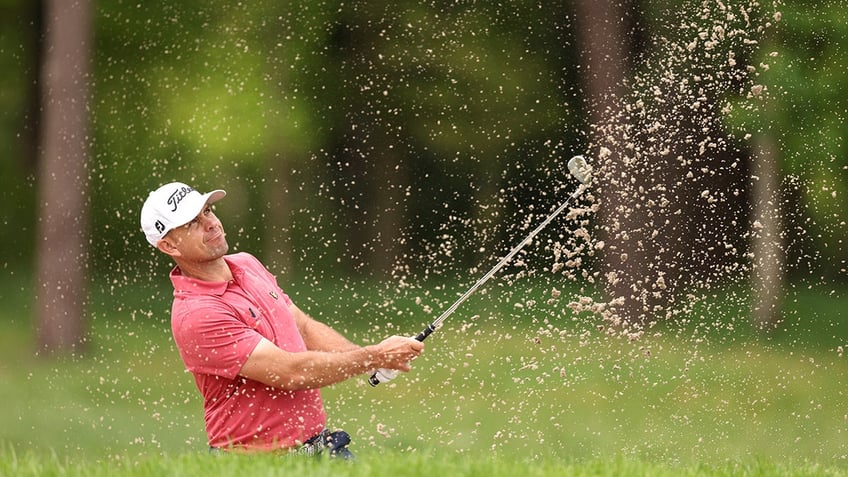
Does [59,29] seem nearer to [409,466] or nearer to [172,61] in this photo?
[172,61]

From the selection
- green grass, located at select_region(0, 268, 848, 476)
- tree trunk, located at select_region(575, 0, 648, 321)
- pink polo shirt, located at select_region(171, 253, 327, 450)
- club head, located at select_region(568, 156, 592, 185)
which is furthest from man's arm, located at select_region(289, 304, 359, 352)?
tree trunk, located at select_region(575, 0, 648, 321)

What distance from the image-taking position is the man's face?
5.48m

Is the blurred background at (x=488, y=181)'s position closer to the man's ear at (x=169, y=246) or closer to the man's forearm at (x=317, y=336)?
the man's forearm at (x=317, y=336)

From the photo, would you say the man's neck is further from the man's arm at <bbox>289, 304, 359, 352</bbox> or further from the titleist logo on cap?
the man's arm at <bbox>289, 304, 359, 352</bbox>

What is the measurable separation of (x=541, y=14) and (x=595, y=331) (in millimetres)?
4604

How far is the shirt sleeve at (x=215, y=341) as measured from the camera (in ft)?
17.1

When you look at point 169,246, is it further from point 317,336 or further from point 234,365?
point 317,336

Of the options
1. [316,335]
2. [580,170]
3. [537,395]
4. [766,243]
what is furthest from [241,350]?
[766,243]

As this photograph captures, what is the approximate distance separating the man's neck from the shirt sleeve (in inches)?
9.4

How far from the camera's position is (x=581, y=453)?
388 inches

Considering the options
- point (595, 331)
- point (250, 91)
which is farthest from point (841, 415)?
point (250, 91)

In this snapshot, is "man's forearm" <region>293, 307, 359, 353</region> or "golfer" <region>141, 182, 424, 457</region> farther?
"man's forearm" <region>293, 307, 359, 353</region>

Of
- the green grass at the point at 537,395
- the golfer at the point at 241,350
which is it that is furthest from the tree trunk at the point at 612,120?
the golfer at the point at 241,350

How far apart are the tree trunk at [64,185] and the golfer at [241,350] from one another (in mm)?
8609
